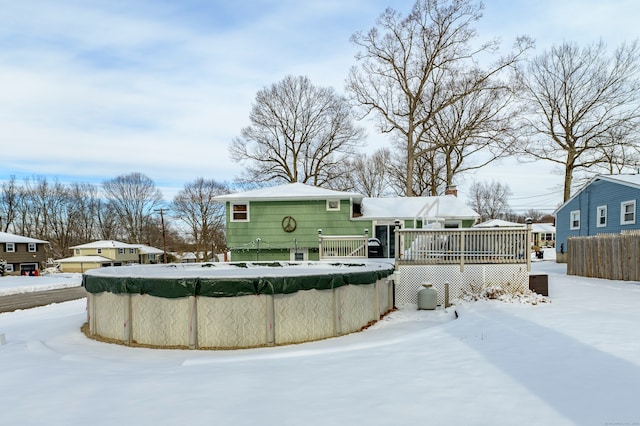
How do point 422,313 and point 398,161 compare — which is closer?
point 422,313

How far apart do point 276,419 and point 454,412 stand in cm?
155

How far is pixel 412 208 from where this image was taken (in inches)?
715

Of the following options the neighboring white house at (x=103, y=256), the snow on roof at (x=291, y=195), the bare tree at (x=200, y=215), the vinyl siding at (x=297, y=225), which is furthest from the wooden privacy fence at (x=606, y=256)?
the neighboring white house at (x=103, y=256)

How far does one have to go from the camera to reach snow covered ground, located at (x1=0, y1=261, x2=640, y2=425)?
3152 mm

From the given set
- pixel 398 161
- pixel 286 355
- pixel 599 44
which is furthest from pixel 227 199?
pixel 599 44

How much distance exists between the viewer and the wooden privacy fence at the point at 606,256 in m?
10.7

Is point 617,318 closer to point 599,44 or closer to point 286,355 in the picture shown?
point 286,355

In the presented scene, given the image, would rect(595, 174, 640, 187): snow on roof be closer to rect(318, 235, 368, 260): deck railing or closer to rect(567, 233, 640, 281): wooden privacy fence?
rect(567, 233, 640, 281): wooden privacy fence

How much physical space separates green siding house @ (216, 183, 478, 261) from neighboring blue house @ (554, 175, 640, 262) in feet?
20.5

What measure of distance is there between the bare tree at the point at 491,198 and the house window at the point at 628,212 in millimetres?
42089

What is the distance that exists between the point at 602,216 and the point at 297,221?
14785 mm

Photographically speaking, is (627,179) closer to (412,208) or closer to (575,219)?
(575,219)

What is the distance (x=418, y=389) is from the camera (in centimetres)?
364

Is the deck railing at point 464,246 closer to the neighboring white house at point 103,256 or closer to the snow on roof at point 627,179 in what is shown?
the snow on roof at point 627,179
